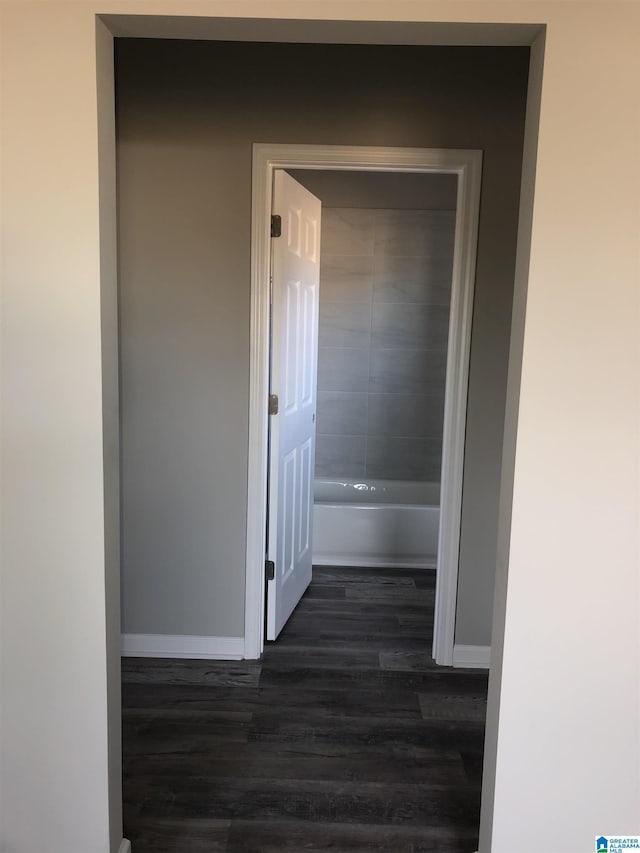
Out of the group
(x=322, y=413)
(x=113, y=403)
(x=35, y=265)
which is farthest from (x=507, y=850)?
(x=322, y=413)

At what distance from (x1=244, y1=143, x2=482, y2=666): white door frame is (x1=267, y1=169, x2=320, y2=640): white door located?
0.07 meters

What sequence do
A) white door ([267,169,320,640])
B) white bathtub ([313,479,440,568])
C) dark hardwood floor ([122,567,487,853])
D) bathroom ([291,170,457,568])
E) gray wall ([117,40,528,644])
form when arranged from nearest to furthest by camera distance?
1. dark hardwood floor ([122,567,487,853])
2. gray wall ([117,40,528,644])
3. white door ([267,169,320,640])
4. white bathtub ([313,479,440,568])
5. bathroom ([291,170,457,568])

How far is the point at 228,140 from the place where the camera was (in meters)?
2.71

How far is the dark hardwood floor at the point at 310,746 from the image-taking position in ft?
6.56

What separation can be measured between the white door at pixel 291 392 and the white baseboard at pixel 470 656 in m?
0.82

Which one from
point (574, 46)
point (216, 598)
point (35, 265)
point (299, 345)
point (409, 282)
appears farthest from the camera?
point (409, 282)

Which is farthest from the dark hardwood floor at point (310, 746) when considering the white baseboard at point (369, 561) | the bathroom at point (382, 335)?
the bathroom at point (382, 335)

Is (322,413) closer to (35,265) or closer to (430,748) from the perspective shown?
(430,748)

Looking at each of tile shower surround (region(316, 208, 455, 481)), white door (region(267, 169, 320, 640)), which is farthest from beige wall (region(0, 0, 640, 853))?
tile shower surround (region(316, 208, 455, 481))

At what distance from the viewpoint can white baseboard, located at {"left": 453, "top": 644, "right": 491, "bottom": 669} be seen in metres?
2.99

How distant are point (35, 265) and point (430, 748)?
2034mm

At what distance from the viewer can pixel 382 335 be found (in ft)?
15.7

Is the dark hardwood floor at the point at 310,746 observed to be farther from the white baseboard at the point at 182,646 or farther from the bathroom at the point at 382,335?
the bathroom at the point at 382,335

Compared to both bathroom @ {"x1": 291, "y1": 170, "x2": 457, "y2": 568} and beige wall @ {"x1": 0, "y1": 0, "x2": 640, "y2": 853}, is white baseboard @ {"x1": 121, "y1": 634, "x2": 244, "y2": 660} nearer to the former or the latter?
beige wall @ {"x1": 0, "y1": 0, "x2": 640, "y2": 853}
